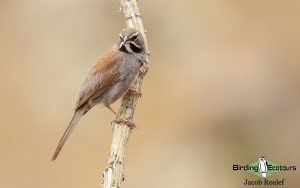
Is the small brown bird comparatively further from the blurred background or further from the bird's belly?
the blurred background

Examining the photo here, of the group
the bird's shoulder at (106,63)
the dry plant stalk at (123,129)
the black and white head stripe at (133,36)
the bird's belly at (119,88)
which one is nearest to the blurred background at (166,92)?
the bird's belly at (119,88)

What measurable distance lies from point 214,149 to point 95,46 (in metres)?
Answer: 4.10

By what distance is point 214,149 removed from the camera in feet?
47.8

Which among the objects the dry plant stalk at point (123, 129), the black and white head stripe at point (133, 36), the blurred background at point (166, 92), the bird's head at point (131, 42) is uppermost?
the blurred background at point (166, 92)

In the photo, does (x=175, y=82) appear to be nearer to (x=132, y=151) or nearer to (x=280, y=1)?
(x=132, y=151)

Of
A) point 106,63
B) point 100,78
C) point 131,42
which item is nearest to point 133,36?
point 131,42

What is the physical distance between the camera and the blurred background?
564 inches

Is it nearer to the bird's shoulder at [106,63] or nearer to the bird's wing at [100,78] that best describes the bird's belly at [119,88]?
the bird's wing at [100,78]

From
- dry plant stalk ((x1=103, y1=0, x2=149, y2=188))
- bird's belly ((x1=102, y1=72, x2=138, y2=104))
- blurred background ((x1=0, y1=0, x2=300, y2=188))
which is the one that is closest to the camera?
dry plant stalk ((x1=103, y1=0, x2=149, y2=188))

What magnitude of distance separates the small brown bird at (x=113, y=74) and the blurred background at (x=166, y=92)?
499cm

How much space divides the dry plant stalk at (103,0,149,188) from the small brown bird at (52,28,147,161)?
5.4 inches

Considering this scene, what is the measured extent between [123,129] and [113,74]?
5.57 feet

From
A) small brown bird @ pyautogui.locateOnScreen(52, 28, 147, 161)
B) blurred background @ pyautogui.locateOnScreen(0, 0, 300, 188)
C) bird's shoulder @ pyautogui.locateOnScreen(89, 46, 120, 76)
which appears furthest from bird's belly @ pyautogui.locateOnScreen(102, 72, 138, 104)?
blurred background @ pyautogui.locateOnScreen(0, 0, 300, 188)

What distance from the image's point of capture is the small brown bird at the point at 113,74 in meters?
8.80
